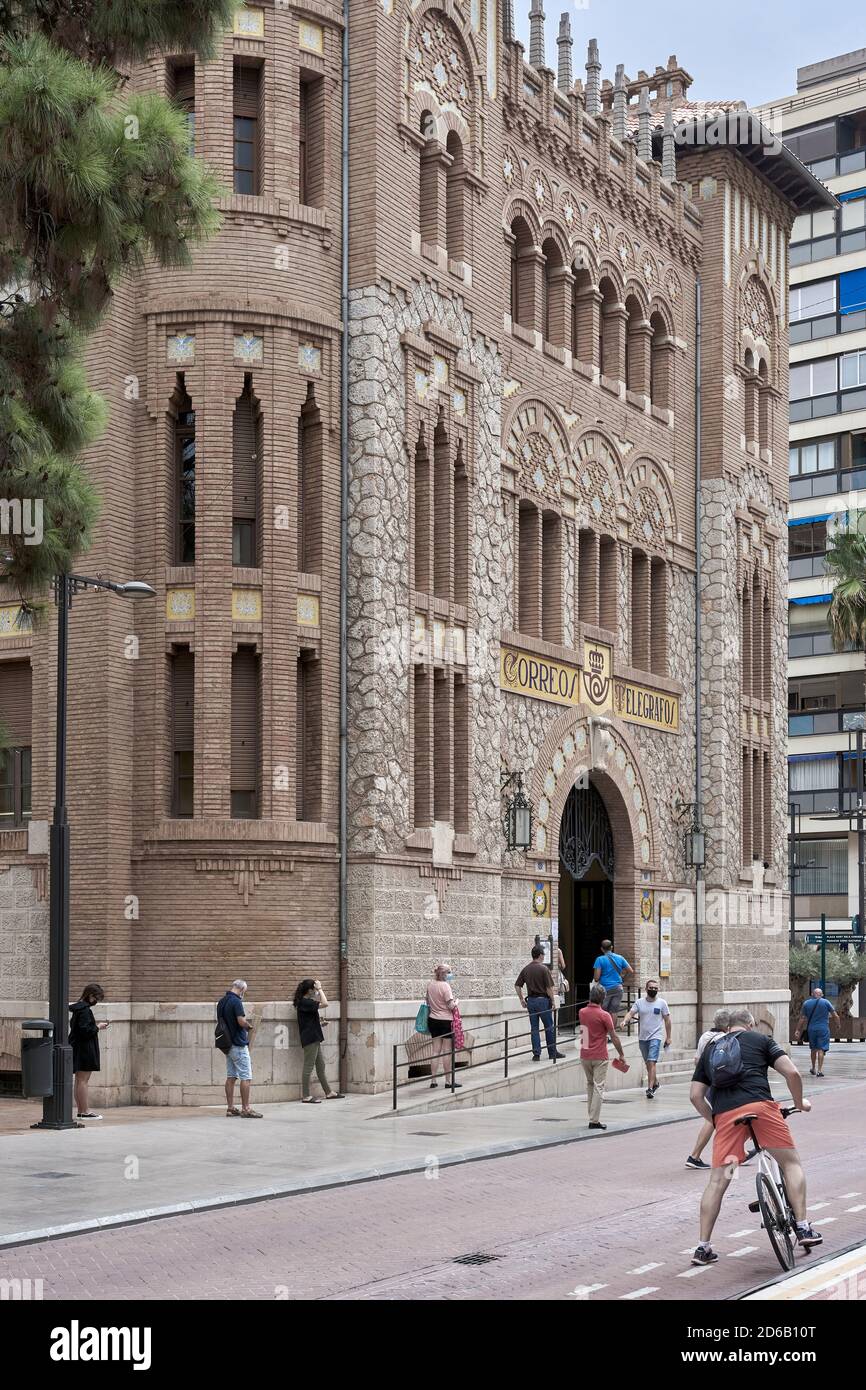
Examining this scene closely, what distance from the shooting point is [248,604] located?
2545 cm

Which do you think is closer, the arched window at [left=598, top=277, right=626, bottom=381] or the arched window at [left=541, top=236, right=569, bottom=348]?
the arched window at [left=541, top=236, right=569, bottom=348]

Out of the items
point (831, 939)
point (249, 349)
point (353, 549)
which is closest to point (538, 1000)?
point (353, 549)

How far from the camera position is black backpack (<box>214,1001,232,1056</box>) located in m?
22.3

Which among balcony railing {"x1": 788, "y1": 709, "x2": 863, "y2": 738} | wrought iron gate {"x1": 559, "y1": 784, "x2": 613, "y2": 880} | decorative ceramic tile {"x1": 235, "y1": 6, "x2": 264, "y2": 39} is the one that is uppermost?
decorative ceramic tile {"x1": 235, "y1": 6, "x2": 264, "y2": 39}

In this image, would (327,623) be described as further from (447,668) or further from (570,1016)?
(570,1016)

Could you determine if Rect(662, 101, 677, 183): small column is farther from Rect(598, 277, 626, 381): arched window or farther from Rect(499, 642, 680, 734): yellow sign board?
Rect(499, 642, 680, 734): yellow sign board

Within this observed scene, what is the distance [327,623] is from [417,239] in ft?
21.3

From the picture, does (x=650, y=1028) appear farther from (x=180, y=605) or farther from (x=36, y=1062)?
(x=36, y=1062)

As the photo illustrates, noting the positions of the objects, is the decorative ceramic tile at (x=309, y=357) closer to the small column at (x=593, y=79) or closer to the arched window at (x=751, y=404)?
the small column at (x=593, y=79)

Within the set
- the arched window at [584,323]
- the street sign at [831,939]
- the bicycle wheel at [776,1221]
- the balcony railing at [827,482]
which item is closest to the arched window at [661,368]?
the arched window at [584,323]

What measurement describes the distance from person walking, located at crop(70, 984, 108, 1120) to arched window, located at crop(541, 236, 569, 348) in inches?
650

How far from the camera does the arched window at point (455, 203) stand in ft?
96.4

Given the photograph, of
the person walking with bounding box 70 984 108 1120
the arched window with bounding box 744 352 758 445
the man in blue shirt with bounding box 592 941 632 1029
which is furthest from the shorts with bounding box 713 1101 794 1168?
the arched window with bounding box 744 352 758 445
